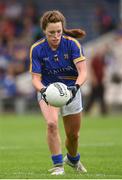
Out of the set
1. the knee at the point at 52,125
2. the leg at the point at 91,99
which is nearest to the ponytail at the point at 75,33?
the knee at the point at 52,125

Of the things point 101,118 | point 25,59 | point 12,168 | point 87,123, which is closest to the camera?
point 12,168

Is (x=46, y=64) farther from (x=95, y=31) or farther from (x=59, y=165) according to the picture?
(x=95, y=31)

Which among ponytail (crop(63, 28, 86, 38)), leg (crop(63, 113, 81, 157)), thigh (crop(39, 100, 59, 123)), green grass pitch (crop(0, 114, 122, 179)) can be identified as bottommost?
green grass pitch (crop(0, 114, 122, 179))

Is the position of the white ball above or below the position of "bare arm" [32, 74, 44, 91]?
below

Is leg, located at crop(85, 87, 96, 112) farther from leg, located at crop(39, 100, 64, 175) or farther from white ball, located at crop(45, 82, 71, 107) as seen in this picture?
white ball, located at crop(45, 82, 71, 107)

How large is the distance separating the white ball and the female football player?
114mm

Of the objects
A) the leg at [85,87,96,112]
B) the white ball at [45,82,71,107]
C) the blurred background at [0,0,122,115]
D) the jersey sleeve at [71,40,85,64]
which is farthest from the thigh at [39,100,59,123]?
the leg at [85,87,96,112]

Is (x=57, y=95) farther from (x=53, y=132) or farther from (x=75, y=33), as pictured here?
(x=75, y=33)

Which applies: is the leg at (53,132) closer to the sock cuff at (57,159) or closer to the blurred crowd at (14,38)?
the sock cuff at (57,159)

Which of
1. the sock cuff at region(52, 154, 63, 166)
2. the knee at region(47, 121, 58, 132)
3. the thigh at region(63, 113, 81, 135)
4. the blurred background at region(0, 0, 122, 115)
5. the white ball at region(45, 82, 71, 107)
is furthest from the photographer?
the blurred background at region(0, 0, 122, 115)

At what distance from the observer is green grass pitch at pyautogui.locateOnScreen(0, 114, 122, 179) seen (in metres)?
11.2

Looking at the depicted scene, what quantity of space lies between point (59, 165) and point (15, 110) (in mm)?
19327

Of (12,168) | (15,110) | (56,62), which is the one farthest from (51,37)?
(15,110)

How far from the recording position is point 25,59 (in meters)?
31.4
